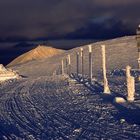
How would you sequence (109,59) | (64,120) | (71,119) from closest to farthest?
(64,120) → (71,119) → (109,59)

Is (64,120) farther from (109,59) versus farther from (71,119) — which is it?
(109,59)

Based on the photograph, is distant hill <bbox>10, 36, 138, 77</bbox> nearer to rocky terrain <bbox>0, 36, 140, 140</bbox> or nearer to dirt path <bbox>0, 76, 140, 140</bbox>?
rocky terrain <bbox>0, 36, 140, 140</bbox>

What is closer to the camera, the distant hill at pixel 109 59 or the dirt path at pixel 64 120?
the dirt path at pixel 64 120

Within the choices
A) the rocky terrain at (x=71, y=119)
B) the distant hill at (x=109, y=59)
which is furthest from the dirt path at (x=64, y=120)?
the distant hill at (x=109, y=59)

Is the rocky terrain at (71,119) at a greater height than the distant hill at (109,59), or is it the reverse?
the distant hill at (109,59)

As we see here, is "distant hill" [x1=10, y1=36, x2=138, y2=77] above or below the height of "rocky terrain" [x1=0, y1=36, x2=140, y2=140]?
above

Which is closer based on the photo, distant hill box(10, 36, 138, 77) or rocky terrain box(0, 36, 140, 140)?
rocky terrain box(0, 36, 140, 140)

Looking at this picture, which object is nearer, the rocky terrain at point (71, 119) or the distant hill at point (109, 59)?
the rocky terrain at point (71, 119)

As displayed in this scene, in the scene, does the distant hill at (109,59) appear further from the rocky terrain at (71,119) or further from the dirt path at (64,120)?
the dirt path at (64,120)

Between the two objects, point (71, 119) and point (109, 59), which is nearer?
point (71, 119)

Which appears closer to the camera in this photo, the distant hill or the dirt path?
the dirt path

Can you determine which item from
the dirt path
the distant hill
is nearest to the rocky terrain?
the dirt path

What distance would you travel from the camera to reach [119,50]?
149 meters

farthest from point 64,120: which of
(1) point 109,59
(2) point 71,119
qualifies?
(1) point 109,59
